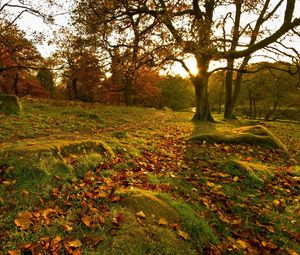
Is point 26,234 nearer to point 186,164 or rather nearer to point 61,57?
point 186,164

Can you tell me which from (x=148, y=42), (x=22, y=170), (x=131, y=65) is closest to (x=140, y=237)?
(x=22, y=170)

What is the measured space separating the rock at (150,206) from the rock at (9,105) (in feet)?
29.9

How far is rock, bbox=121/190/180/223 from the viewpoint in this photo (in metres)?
4.20

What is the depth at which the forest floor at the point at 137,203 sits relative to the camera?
11.7 ft

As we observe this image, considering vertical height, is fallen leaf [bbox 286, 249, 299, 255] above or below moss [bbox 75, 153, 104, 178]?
below

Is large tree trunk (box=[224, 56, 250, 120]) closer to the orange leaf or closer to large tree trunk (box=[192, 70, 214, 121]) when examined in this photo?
large tree trunk (box=[192, 70, 214, 121])

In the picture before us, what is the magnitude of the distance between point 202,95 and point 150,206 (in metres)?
14.4

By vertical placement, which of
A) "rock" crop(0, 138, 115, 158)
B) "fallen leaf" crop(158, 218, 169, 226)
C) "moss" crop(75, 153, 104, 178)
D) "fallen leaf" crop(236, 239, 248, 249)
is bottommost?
"fallen leaf" crop(236, 239, 248, 249)

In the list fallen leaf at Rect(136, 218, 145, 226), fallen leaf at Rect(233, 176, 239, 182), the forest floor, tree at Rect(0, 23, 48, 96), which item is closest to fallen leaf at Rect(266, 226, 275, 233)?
the forest floor

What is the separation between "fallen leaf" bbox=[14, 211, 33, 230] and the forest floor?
0.04 feet

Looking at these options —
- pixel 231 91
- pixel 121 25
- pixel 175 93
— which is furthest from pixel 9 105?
pixel 175 93

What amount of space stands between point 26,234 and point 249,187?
456cm

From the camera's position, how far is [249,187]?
20.0ft

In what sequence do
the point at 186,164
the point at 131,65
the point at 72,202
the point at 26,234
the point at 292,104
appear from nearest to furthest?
the point at 26,234, the point at 72,202, the point at 186,164, the point at 131,65, the point at 292,104
